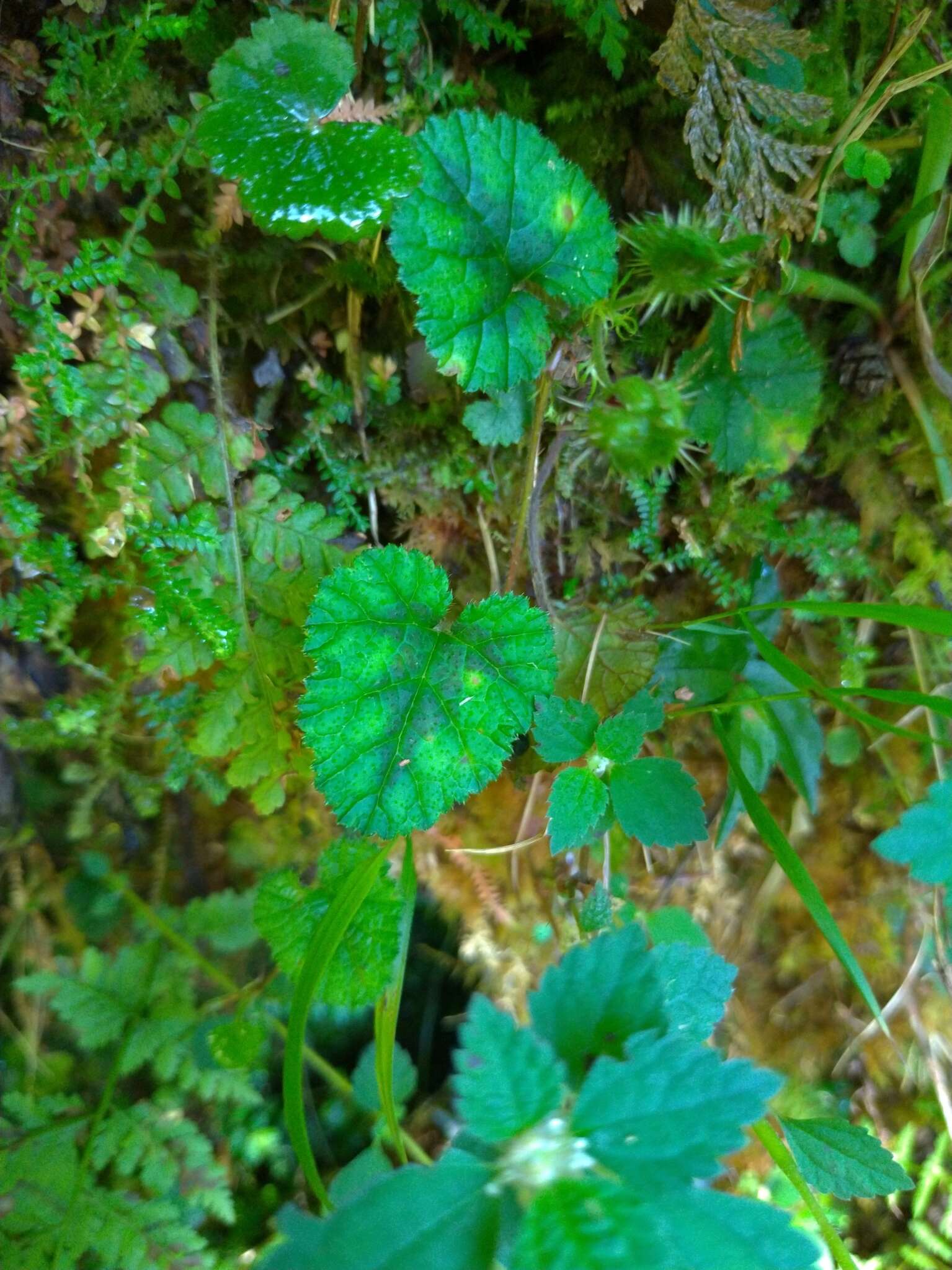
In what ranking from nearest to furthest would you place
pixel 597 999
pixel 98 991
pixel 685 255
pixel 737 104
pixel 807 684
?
pixel 597 999
pixel 685 255
pixel 737 104
pixel 807 684
pixel 98 991

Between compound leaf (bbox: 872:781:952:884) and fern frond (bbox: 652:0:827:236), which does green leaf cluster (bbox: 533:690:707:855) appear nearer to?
compound leaf (bbox: 872:781:952:884)

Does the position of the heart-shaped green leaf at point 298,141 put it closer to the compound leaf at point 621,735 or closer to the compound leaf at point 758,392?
the compound leaf at point 758,392

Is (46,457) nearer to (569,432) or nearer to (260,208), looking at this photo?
(260,208)

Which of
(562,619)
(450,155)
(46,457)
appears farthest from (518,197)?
(46,457)

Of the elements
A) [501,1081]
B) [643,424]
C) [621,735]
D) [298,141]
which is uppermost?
[298,141]

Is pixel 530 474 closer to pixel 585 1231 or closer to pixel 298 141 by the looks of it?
pixel 298 141

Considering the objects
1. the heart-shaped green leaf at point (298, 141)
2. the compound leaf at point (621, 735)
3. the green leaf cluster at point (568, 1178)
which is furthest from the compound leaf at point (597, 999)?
the heart-shaped green leaf at point (298, 141)

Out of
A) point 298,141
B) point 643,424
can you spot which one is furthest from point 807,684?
point 298,141
